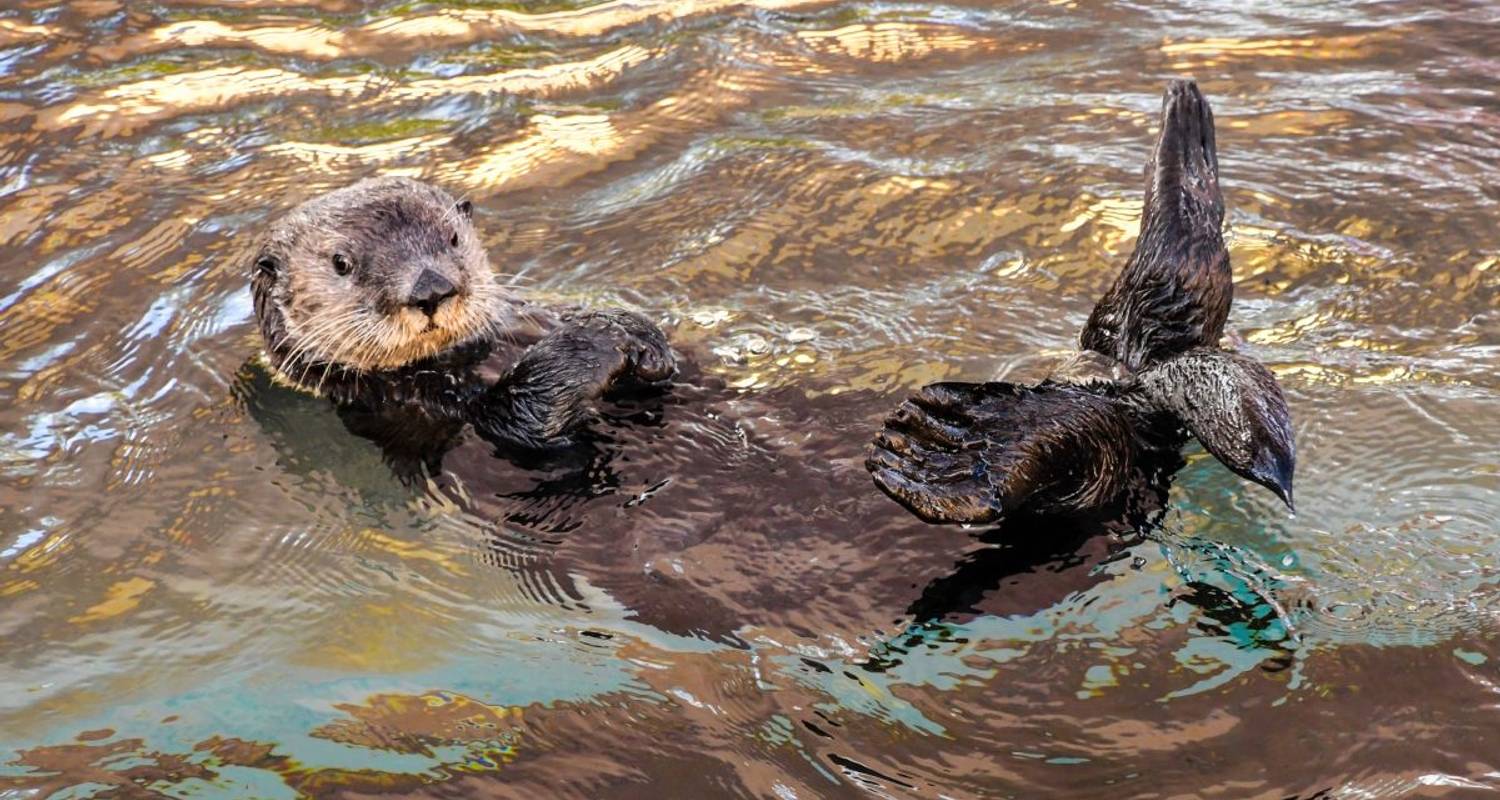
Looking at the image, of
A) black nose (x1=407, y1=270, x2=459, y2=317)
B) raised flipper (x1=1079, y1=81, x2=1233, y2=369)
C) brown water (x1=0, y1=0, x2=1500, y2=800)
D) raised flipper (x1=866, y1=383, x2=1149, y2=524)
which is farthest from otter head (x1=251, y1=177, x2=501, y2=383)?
raised flipper (x1=1079, y1=81, x2=1233, y2=369)

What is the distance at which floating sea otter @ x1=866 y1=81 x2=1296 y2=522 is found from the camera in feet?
9.46

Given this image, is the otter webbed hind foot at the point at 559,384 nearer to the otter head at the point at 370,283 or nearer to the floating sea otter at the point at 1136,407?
the otter head at the point at 370,283

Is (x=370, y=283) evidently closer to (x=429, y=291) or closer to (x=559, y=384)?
(x=429, y=291)

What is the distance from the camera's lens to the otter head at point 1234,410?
2.81 metres

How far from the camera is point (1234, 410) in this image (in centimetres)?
291

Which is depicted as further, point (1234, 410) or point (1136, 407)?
point (1136, 407)

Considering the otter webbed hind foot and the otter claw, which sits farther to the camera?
the otter webbed hind foot

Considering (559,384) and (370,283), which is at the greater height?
(370,283)

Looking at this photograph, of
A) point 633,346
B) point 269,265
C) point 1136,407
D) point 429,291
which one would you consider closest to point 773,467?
point 633,346

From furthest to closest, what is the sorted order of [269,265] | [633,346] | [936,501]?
[269,265] < [633,346] < [936,501]

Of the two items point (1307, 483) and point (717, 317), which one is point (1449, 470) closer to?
point (1307, 483)

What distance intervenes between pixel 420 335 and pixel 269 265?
0.56m

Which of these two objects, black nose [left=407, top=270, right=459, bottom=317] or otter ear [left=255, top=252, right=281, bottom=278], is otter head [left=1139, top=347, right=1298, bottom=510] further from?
otter ear [left=255, top=252, right=281, bottom=278]

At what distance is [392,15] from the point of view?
688 centimetres
